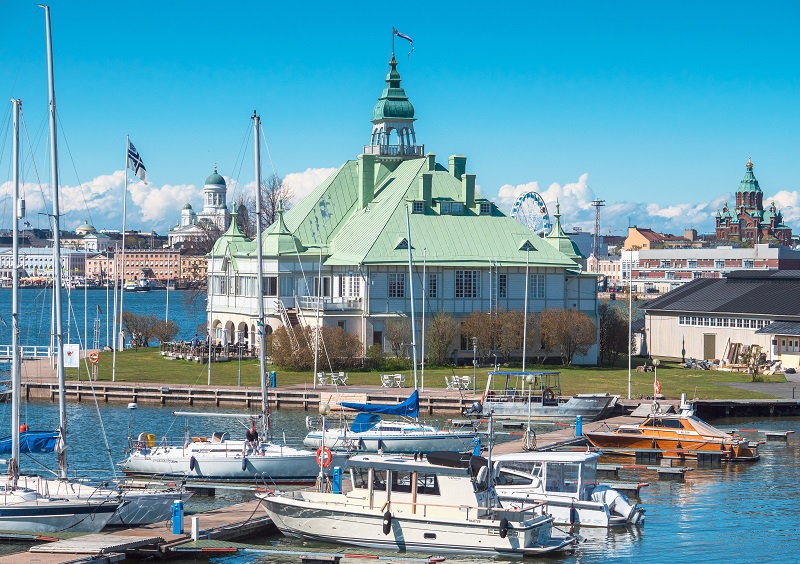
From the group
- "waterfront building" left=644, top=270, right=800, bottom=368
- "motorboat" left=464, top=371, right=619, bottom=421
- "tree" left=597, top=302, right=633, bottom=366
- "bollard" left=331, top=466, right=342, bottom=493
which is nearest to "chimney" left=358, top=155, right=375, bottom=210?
"tree" left=597, top=302, right=633, bottom=366

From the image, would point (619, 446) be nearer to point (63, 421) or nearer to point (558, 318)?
point (63, 421)

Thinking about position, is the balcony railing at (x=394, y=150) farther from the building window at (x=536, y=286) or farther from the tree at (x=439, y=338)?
the tree at (x=439, y=338)

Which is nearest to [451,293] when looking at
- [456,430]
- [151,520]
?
[456,430]

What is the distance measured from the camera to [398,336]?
85688 millimetres

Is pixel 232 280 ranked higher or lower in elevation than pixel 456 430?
higher

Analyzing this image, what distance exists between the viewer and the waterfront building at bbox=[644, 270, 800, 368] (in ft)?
286

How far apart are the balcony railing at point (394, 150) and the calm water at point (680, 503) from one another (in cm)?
3797

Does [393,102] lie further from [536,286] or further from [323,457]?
[323,457]

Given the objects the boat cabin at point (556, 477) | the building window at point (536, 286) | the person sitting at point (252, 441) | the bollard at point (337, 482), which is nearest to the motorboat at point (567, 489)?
the boat cabin at point (556, 477)

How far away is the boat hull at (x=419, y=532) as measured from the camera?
3728cm

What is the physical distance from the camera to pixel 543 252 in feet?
303

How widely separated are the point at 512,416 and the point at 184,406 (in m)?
16.6

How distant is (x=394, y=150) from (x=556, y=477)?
60.1 metres

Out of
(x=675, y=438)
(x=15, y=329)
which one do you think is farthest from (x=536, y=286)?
(x=15, y=329)
